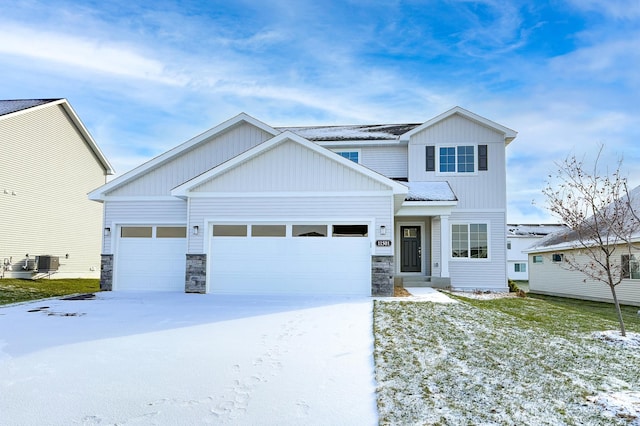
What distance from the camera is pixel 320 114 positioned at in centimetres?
2064

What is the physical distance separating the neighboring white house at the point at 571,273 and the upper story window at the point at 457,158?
12.8 ft

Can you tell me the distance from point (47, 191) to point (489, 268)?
18.8 meters

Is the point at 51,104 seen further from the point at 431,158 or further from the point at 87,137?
the point at 431,158

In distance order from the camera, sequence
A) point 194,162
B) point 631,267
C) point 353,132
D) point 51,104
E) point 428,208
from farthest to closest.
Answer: point 51,104
point 353,132
point 631,267
point 428,208
point 194,162

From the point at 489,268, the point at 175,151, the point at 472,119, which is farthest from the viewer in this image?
the point at 472,119

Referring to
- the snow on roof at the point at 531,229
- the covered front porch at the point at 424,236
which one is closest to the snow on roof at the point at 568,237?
the covered front porch at the point at 424,236

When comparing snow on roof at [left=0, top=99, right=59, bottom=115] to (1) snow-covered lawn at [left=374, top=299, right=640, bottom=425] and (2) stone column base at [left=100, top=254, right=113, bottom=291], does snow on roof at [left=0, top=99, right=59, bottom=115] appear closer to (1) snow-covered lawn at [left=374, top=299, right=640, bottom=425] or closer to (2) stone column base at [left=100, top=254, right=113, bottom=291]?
(2) stone column base at [left=100, top=254, right=113, bottom=291]

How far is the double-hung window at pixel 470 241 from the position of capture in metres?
16.7

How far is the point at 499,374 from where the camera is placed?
17.9 feet

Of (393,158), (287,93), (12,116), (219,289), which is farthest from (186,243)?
(12,116)

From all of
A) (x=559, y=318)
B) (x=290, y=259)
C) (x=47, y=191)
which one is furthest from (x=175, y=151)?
(x=559, y=318)

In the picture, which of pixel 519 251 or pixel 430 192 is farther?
pixel 519 251

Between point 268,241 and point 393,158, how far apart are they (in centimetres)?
727

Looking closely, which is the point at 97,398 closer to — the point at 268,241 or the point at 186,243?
the point at 268,241
